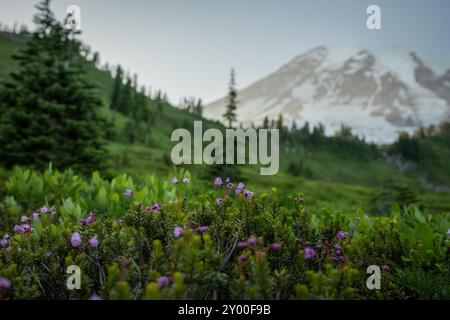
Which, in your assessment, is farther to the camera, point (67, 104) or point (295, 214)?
point (67, 104)

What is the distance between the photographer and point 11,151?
15.1 meters

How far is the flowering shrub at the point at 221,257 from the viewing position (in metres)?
1.88

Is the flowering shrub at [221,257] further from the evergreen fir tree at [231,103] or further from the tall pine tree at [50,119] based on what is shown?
the evergreen fir tree at [231,103]

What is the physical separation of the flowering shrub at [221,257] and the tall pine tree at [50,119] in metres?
13.5

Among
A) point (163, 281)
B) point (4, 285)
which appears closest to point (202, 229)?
point (163, 281)

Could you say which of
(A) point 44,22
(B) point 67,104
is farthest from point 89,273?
(A) point 44,22

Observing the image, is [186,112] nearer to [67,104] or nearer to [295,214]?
[67,104]

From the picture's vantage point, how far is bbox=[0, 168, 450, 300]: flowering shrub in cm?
188

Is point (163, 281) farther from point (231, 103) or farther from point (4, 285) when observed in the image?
point (231, 103)

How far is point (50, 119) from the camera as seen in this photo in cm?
1616

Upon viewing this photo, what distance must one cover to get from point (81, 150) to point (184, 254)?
649 inches

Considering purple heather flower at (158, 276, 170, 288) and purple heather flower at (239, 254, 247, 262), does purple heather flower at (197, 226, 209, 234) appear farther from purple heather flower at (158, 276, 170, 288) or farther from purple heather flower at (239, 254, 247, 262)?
purple heather flower at (158, 276, 170, 288)

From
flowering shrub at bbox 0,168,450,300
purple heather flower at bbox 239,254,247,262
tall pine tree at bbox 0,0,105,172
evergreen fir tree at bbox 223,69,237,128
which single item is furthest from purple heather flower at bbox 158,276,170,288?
evergreen fir tree at bbox 223,69,237,128

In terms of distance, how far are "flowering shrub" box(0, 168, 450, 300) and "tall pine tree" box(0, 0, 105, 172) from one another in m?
13.5
